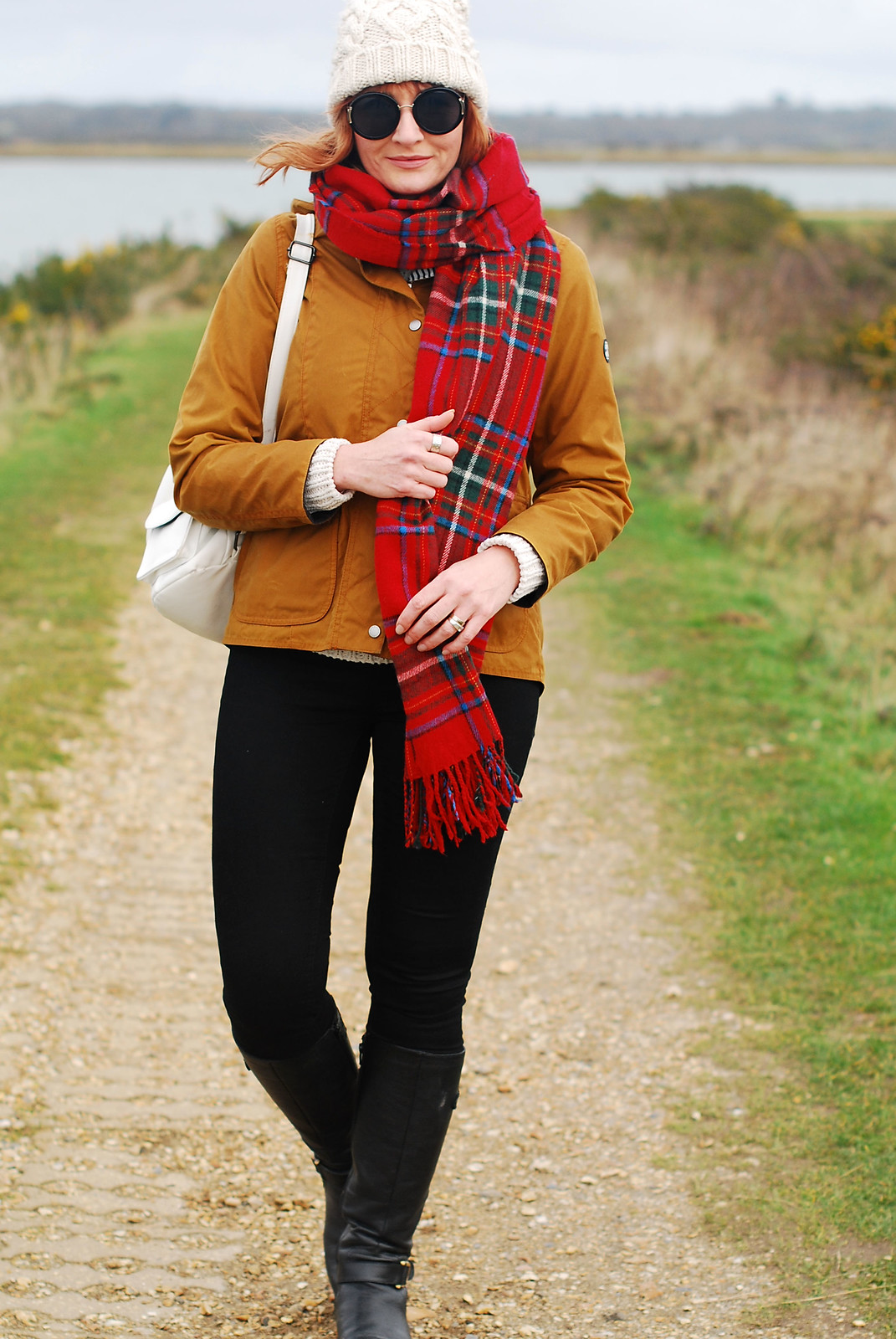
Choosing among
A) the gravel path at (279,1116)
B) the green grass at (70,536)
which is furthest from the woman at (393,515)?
the green grass at (70,536)

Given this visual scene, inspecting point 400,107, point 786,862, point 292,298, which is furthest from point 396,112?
point 786,862

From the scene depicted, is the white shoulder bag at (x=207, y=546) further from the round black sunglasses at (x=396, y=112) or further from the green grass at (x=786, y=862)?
the green grass at (x=786, y=862)

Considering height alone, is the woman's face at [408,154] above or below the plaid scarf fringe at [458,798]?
above

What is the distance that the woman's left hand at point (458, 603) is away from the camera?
5.96 ft

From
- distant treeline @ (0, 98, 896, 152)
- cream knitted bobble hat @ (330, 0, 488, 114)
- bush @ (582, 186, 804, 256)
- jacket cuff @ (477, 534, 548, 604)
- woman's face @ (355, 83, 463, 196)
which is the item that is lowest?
jacket cuff @ (477, 534, 548, 604)

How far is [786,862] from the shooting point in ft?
13.9

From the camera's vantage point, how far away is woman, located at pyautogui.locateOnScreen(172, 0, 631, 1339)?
1.87 meters

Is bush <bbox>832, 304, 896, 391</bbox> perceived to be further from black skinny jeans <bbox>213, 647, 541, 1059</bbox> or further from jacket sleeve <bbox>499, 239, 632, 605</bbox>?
black skinny jeans <bbox>213, 647, 541, 1059</bbox>

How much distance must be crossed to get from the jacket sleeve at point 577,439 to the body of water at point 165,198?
478mm

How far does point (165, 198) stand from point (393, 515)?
3948 cm

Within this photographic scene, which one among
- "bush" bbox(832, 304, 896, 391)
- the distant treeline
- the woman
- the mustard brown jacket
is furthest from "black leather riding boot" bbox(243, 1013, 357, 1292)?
the distant treeline

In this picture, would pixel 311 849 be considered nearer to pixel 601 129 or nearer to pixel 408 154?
pixel 408 154

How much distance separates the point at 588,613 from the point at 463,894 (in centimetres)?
527

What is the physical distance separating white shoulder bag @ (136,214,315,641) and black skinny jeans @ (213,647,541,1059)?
0.46 feet
